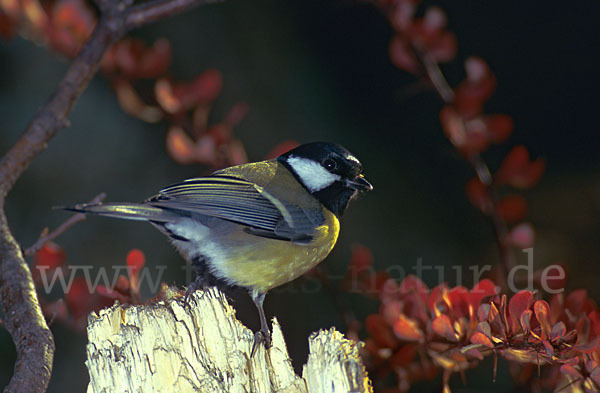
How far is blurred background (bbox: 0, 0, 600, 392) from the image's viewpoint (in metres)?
2.84

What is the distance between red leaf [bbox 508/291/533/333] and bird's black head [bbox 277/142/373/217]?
0.71 m

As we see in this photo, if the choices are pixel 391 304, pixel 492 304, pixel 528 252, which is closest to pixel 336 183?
pixel 391 304

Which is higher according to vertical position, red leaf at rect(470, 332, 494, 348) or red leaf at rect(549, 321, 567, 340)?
red leaf at rect(470, 332, 494, 348)

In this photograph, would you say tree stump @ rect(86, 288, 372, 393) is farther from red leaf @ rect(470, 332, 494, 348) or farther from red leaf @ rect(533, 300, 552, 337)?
red leaf @ rect(533, 300, 552, 337)

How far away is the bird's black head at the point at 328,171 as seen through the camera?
82.3 inches

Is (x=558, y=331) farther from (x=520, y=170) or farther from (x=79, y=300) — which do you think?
(x=79, y=300)

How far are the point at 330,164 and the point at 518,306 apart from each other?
33.0 inches

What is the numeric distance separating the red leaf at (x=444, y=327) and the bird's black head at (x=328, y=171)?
0.63 meters

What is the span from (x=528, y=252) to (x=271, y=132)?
4.23ft

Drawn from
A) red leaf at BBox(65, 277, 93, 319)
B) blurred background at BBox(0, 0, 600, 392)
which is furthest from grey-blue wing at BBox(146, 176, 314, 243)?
blurred background at BBox(0, 0, 600, 392)

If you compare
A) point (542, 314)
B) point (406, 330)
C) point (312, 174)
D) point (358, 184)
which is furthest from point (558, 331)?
point (312, 174)

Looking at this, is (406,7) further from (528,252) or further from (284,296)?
(284,296)

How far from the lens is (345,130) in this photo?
308 centimetres

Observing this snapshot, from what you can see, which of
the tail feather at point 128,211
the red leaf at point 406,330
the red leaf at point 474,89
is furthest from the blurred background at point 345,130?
the red leaf at point 406,330
